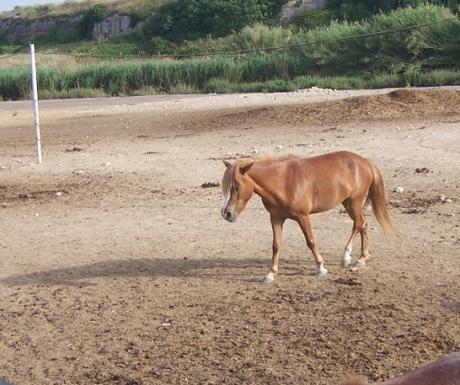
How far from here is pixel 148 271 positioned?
8.92 m

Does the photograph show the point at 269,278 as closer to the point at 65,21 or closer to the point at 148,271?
the point at 148,271

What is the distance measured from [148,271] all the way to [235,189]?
1.59 metres

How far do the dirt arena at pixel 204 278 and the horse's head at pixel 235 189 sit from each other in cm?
72

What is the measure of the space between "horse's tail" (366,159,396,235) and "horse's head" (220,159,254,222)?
1410mm

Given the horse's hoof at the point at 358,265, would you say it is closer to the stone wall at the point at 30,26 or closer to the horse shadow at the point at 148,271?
the horse shadow at the point at 148,271

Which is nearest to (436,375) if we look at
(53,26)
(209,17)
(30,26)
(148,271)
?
(148,271)

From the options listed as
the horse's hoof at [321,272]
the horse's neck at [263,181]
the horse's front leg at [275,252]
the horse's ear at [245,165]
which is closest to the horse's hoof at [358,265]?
the horse's hoof at [321,272]

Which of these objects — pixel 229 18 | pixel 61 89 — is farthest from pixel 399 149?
pixel 229 18

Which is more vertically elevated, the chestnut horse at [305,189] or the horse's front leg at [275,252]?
the chestnut horse at [305,189]

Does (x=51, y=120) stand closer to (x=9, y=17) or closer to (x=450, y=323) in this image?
(x=450, y=323)

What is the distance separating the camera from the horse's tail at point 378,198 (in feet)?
28.5

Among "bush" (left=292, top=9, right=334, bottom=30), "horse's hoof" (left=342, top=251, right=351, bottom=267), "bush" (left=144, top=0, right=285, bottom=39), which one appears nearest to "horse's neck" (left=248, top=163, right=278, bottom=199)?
"horse's hoof" (left=342, top=251, right=351, bottom=267)

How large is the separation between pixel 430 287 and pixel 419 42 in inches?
1140

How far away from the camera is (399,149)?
15.0 metres
